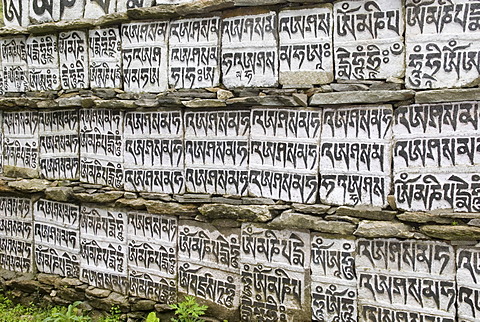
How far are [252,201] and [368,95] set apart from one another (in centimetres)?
153

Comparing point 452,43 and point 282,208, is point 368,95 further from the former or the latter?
point 282,208

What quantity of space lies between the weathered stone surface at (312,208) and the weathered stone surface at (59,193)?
9.44 ft

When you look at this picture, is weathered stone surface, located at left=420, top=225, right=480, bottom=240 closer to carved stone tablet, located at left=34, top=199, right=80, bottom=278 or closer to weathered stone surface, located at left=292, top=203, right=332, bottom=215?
weathered stone surface, located at left=292, top=203, right=332, bottom=215

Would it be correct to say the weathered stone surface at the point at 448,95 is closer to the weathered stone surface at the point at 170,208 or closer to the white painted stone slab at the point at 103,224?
the weathered stone surface at the point at 170,208

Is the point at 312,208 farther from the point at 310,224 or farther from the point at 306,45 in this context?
the point at 306,45

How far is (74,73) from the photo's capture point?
5887 millimetres

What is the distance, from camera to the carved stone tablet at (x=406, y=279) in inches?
161

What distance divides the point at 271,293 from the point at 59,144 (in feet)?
10.7

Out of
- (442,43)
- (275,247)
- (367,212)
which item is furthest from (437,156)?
(275,247)

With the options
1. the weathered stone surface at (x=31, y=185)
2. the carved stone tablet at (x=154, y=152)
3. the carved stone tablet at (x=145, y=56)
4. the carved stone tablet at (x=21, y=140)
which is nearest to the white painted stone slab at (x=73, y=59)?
the carved stone tablet at (x=145, y=56)

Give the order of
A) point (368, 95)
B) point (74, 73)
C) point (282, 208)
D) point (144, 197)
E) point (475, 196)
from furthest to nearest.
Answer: point (74, 73), point (144, 197), point (282, 208), point (368, 95), point (475, 196)

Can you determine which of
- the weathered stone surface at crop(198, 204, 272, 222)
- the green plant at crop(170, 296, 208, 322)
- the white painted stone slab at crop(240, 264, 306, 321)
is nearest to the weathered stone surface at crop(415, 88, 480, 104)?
the weathered stone surface at crop(198, 204, 272, 222)

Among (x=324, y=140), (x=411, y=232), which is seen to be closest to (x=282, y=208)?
(x=324, y=140)

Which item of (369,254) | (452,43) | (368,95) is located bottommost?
(369,254)
